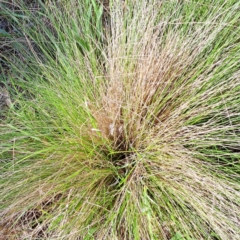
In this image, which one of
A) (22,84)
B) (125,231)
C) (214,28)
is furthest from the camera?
(22,84)

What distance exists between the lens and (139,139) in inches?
44.9

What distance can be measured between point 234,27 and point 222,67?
162mm

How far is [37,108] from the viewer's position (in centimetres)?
123

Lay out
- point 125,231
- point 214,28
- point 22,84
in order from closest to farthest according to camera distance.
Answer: point 125,231, point 214,28, point 22,84

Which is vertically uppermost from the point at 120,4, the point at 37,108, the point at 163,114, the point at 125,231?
the point at 120,4

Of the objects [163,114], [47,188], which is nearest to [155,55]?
[163,114]

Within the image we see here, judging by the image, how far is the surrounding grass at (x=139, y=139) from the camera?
1.08 m

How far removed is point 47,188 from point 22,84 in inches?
17.0

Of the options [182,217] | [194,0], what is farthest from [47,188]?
[194,0]

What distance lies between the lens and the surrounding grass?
3.56 ft

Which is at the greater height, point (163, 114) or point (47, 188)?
point (163, 114)

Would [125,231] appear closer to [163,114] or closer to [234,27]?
[163,114]

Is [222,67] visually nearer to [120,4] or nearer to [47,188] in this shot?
[120,4]

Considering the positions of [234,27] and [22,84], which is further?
[22,84]
